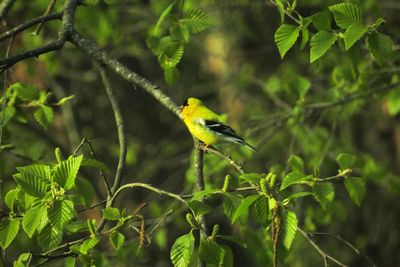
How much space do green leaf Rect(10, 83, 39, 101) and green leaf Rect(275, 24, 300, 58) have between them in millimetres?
1670

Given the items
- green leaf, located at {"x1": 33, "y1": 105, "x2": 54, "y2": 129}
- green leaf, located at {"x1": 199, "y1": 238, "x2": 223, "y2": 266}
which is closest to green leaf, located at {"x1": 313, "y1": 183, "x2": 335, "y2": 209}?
green leaf, located at {"x1": 199, "y1": 238, "x2": 223, "y2": 266}

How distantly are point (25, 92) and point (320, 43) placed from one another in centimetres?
189

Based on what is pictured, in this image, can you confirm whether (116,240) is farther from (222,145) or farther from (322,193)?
(222,145)

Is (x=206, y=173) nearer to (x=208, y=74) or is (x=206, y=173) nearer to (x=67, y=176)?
(x=67, y=176)

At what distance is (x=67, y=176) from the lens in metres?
2.56

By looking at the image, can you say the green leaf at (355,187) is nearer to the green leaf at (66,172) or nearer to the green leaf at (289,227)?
the green leaf at (289,227)

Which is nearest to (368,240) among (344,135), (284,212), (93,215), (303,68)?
(344,135)

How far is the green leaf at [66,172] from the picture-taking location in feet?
8.35

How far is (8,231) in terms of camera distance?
106 inches

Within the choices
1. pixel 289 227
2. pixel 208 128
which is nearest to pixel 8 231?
pixel 289 227

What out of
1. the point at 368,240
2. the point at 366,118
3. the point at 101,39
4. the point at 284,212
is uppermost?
the point at 101,39

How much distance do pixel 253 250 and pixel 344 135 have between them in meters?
3.90

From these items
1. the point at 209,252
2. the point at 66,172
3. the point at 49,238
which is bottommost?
the point at 209,252

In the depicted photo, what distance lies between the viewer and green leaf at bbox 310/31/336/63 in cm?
277
